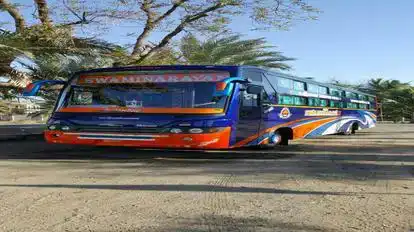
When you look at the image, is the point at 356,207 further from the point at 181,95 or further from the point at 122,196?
the point at 181,95

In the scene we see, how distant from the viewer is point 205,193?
260 inches

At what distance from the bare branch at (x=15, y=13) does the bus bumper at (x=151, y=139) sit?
4763mm

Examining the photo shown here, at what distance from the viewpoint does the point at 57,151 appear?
40.5 feet

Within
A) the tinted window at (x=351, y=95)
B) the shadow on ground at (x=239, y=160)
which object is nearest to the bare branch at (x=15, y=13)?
the shadow on ground at (x=239, y=160)

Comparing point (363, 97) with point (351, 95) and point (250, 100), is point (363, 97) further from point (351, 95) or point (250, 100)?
point (250, 100)

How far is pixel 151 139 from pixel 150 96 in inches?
39.4

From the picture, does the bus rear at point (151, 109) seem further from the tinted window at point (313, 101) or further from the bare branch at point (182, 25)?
the bare branch at point (182, 25)

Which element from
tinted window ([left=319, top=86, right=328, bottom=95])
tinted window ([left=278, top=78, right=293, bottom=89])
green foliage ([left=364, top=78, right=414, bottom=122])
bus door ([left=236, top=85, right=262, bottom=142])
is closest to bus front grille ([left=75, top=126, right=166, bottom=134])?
bus door ([left=236, top=85, right=262, bottom=142])

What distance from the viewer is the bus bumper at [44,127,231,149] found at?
382 inches

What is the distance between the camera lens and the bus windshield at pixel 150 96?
10.1m

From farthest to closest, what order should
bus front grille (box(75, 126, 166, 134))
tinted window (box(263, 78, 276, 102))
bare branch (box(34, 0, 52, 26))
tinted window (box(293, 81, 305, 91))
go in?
1. bare branch (box(34, 0, 52, 26))
2. tinted window (box(293, 81, 305, 91))
3. tinted window (box(263, 78, 276, 102))
4. bus front grille (box(75, 126, 166, 134))

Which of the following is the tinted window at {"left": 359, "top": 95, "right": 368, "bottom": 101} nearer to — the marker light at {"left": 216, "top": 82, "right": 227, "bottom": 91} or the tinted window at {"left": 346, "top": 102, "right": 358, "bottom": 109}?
the tinted window at {"left": 346, "top": 102, "right": 358, "bottom": 109}

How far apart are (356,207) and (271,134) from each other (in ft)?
21.5

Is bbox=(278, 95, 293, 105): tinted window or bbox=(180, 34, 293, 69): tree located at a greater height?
bbox=(180, 34, 293, 69): tree
